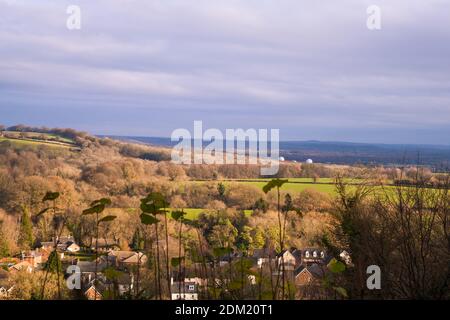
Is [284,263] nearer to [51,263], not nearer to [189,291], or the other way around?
[189,291]

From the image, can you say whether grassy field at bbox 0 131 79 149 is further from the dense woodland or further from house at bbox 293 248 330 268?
house at bbox 293 248 330 268

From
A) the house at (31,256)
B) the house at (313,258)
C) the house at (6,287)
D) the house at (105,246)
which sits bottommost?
the house at (6,287)

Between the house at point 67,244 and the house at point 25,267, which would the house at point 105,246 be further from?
the house at point 25,267

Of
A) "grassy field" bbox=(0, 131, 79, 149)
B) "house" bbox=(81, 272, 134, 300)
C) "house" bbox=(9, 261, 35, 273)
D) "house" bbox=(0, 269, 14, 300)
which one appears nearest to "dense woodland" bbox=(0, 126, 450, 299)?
"house" bbox=(81, 272, 134, 300)

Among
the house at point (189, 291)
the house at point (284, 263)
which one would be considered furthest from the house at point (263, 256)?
the house at point (189, 291)

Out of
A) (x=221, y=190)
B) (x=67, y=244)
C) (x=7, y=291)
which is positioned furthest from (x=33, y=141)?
(x=7, y=291)

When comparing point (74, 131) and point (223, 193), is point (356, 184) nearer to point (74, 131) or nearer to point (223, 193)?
point (223, 193)
